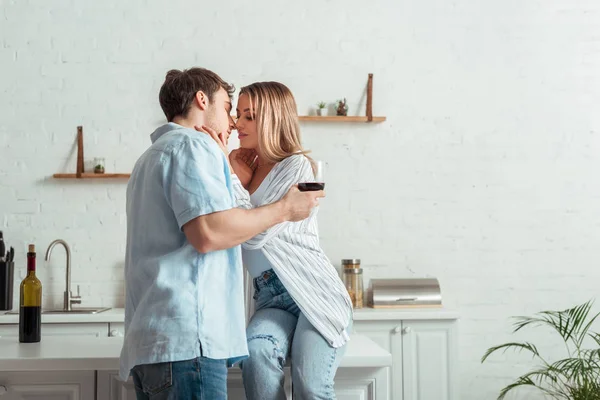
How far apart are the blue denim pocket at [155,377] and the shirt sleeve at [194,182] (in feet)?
1.08

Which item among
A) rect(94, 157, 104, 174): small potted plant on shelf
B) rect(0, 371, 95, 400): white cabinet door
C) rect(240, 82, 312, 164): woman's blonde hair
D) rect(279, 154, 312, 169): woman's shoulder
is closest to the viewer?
rect(0, 371, 95, 400): white cabinet door

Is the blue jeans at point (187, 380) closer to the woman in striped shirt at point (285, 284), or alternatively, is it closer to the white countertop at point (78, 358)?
the woman in striped shirt at point (285, 284)

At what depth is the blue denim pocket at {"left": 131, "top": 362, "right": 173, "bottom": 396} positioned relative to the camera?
1.67m

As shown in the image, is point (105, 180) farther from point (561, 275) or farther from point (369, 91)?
point (561, 275)

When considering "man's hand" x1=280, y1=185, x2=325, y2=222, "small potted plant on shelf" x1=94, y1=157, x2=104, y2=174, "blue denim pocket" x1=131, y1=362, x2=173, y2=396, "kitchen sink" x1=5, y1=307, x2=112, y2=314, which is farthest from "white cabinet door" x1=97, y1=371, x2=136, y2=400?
"small potted plant on shelf" x1=94, y1=157, x2=104, y2=174

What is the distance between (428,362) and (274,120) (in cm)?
202

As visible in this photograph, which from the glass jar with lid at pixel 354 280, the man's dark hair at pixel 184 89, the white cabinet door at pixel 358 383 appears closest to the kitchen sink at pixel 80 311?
the glass jar with lid at pixel 354 280

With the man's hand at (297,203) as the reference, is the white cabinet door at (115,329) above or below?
below

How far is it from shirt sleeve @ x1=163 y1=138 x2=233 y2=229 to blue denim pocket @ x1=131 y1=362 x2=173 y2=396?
0.33 m

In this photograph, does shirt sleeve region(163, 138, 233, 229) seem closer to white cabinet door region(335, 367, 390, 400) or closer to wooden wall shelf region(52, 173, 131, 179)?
white cabinet door region(335, 367, 390, 400)

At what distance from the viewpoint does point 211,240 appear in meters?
1.71

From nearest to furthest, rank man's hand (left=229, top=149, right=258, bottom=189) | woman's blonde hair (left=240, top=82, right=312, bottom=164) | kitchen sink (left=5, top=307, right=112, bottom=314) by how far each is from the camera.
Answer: woman's blonde hair (left=240, top=82, right=312, bottom=164)
man's hand (left=229, top=149, right=258, bottom=189)
kitchen sink (left=5, top=307, right=112, bottom=314)

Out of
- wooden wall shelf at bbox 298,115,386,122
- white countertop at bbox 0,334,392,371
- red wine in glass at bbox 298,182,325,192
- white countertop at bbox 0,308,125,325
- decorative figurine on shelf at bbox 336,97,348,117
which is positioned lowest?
white countertop at bbox 0,308,125,325

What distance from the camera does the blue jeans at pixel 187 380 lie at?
5.45ft
